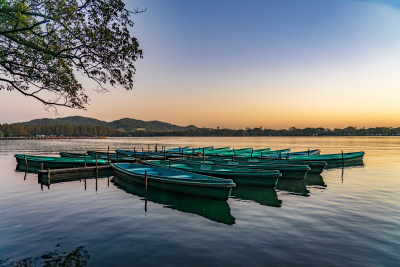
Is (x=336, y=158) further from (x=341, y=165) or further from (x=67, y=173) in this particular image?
(x=67, y=173)

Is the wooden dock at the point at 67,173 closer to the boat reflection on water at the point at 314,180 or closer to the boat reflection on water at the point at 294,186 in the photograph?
the boat reflection on water at the point at 294,186

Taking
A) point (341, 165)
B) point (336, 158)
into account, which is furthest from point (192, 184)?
point (341, 165)

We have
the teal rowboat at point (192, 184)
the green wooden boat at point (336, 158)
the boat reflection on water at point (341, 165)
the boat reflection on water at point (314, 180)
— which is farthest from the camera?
the boat reflection on water at point (341, 165)

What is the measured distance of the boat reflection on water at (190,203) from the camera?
13981 millimetres

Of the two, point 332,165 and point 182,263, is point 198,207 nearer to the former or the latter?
point 182,263

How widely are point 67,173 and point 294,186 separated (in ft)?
73.6

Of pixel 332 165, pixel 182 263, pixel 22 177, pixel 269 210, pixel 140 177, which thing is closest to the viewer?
pixel 182 263

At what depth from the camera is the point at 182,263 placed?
8.71m

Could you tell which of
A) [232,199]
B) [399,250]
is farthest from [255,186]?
[399,250]

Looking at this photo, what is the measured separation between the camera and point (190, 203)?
16.3 m

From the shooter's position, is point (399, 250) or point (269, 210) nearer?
point (399, 250)

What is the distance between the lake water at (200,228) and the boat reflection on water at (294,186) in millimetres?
331

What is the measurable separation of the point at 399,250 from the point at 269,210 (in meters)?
6.39

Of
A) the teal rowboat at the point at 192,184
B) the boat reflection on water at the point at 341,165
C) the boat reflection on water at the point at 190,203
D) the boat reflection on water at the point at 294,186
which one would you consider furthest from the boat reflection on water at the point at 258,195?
the boat reflection on water at the point at 341,165
